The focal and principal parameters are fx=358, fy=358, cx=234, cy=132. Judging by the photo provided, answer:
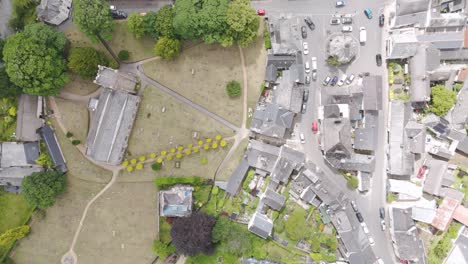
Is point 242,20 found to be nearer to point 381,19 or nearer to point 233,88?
point 233,88

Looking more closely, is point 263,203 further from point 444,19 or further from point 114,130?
point 444,19

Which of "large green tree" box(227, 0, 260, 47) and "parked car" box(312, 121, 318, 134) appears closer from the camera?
"large green tree" box(227, 0, 260, 47)

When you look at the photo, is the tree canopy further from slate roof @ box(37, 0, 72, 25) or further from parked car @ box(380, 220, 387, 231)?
slate roof @ box(37, 0, 72, 25)

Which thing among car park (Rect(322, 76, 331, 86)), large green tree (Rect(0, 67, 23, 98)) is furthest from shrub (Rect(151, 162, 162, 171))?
car park (Rect(322, 76, 331, 86))

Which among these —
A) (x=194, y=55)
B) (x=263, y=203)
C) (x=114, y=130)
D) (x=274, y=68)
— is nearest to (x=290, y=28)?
(x=274, y=68)

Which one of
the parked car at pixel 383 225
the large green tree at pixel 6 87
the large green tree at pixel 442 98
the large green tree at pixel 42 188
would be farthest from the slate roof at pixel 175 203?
the large green tree at pixel 442 98

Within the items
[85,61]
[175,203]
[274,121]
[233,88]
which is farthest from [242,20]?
[175,203]
